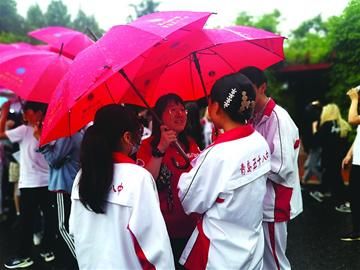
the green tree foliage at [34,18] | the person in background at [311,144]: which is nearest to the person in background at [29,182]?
the green tree foliage at [34,18]

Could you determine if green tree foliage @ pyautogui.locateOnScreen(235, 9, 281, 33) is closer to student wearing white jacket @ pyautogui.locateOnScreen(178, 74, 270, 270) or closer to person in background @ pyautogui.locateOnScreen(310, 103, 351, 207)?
person in background @ pyautogui.locateOnScreen(310, 103, 351, 207)

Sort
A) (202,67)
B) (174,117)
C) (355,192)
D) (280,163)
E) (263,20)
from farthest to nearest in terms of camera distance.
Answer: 1. (263,20)
2. (355,192)
3. (202,67)
4. (174,117)
5. (280,163)

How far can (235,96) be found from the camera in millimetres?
2131

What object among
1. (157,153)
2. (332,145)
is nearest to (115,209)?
(157,153)

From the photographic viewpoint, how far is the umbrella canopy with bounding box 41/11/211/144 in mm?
2084

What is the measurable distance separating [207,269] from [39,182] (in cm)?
294

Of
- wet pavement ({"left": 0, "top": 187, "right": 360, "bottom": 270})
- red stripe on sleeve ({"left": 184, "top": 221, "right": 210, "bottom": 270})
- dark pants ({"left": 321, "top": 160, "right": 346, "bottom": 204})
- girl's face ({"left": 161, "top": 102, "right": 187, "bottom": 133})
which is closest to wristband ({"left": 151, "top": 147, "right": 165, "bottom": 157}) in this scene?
girl's face ({"left": 161, "top": 102, "right": 187, "bottom": 133})

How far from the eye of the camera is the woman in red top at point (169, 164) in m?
2.66

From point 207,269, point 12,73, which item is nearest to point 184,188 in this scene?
point 207,269

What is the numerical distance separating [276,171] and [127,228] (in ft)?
3.66

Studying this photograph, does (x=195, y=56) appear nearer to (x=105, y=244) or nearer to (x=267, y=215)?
(x=267, y=215)

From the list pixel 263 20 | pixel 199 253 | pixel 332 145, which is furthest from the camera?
pixel 263 20

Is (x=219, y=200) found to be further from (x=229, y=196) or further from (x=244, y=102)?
(x=244, y=102)

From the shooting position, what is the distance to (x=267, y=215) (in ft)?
8.95
